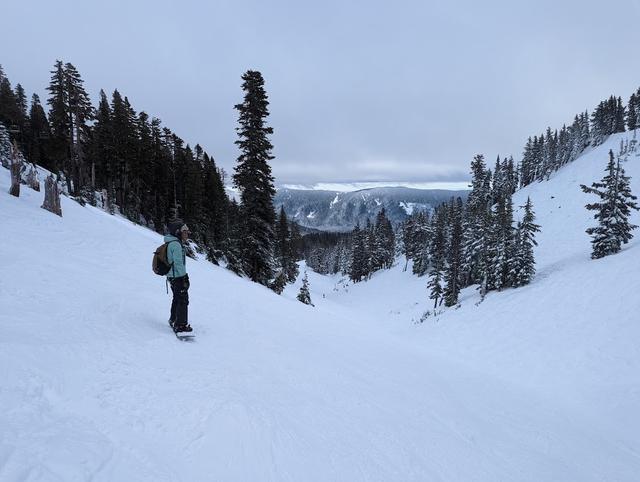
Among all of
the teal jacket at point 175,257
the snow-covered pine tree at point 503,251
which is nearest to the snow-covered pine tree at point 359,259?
the snow-covered pine tree at point 503,251

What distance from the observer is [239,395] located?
14.6 feet

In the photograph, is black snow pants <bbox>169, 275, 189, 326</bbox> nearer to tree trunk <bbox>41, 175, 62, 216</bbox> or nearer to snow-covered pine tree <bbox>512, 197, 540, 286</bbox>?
tree trunk <bbox>41, 175, 62, 216</bbox>

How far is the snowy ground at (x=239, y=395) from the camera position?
3068mm

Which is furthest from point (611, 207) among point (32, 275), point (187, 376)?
point (32, 275)

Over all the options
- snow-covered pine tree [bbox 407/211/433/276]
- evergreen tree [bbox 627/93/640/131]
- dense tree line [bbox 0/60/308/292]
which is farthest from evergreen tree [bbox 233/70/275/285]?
evergreen tree [bbox 627/93/640/131]

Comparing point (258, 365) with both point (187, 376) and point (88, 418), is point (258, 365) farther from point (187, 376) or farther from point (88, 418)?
point (88, 418)

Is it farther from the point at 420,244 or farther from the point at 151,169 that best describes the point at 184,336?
the point at 420,244

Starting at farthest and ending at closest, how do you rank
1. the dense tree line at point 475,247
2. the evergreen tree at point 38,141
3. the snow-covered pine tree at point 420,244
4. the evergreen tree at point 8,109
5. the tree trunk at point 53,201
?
the snow-covered pine tree at point 420,244 < the evergreen tree at point 38,141 < the evergreen tree at point 8,109 < the dense tree line at point 475,247 < the tree trunk at point 53,201

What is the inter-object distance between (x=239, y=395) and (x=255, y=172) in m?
20.4

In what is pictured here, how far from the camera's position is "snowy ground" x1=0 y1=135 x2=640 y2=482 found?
10.1ft

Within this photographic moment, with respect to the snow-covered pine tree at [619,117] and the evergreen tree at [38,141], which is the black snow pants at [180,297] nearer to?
the evergreen tree at [38,141]

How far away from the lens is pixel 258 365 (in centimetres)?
581

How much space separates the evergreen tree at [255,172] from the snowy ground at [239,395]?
10.6 m

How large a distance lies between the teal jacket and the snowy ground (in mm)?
1154
